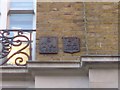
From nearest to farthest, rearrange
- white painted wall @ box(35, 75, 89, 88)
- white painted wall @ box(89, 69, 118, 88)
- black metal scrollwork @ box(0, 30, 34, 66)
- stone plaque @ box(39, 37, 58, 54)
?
white painted wall @ box(89, 69, 118, 88) → white painted wall @ box(35, 75, 89, 88) → stone plaque @ box(39, 37, 58, 54) → black metal scrollwork @ box(0, 30, 34, 66)

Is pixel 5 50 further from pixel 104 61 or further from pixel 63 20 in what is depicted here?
pixel 104 61

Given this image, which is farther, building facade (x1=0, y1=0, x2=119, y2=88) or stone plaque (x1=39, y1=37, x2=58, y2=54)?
stone plaque (x1=39, y1=37, x2=58, y2=54)

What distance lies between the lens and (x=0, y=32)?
A: 28.4 ft

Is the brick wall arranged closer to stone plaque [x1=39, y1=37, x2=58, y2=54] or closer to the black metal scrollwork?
stone plaque [x1=39, y1=37, x2=58, y2=54]

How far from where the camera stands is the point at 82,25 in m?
8.53

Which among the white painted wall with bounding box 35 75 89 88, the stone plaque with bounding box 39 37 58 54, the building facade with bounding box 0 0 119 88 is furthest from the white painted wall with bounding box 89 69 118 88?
the stone plaque with bounding box 39 37 58 54

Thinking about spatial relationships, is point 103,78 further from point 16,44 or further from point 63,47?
point 16,44

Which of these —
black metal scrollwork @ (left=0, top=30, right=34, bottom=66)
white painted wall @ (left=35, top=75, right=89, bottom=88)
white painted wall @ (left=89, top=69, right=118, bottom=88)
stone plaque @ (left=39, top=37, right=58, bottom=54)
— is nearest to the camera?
white painted wall @ (left=89, top=69, right=118, bottom=88)

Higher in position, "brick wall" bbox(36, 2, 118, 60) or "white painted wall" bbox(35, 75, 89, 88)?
"brick wall" bbox(36, 2, 118, 60)

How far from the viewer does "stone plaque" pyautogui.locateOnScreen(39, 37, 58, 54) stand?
27.2ft

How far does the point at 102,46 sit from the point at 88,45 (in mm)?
226

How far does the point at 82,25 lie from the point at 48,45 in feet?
2.22

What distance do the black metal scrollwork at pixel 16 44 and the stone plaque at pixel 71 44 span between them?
0.61 meters

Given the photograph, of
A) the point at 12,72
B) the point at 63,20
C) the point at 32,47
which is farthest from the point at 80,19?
the point at 12,72
